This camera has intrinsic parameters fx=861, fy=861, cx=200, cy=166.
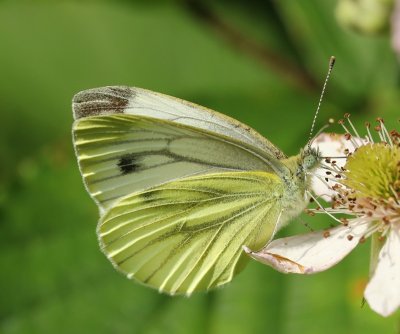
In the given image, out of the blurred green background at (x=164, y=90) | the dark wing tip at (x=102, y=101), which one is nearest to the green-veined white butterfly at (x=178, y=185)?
the dark wing tip at (x=102, y=101)

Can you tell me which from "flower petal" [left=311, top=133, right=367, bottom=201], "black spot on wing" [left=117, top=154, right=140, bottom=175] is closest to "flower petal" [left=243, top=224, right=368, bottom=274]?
"flower petal" [left=311, top=133, right=367, bottom=201]

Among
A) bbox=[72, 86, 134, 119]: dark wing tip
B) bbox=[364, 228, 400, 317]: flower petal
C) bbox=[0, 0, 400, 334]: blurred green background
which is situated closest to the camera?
bbox=[364, 228, 400, 317]: flower petal

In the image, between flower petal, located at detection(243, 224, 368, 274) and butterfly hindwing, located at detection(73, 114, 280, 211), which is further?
butterfly hindwing, located at detection(73, 114, 280, 211)

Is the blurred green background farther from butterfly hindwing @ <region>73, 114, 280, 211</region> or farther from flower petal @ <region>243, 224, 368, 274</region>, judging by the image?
butterfly hindwing @ <region>73, 114, 280, 211</region>

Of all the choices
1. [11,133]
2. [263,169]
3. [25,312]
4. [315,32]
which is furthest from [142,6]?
[263,169]

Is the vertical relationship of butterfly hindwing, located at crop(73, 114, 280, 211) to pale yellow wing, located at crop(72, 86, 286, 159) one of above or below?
below

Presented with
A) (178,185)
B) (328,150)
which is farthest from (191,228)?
(328,150)

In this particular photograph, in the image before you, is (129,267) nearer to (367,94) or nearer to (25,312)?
(25,312)
